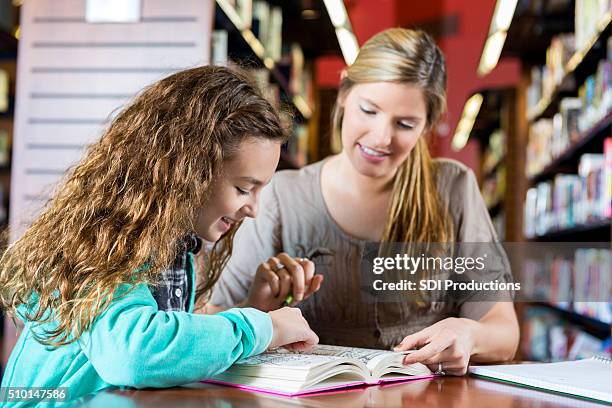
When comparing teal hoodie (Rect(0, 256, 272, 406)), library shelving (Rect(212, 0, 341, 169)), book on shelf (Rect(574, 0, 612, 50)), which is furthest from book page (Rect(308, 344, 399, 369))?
book on shelf (Rect(574, 0, 612, 50))

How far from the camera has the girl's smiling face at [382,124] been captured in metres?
1.76

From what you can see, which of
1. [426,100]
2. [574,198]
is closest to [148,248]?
[426,100]

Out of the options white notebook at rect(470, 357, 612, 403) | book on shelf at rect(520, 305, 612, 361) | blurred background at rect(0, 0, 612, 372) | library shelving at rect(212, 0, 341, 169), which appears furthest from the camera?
book on shelf at rect(520, 305, 612, 361)

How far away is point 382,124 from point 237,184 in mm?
527

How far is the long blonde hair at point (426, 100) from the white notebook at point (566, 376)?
0.51m

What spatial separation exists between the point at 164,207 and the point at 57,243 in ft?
0.60

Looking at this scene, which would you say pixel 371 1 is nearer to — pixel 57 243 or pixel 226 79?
pixel 226 79

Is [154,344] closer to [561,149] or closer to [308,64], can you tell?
[308,64]

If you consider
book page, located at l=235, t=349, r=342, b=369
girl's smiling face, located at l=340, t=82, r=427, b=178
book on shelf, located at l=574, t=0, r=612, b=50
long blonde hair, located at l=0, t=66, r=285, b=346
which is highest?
book on shelf, located at l=574, t=0, r=612, b=50

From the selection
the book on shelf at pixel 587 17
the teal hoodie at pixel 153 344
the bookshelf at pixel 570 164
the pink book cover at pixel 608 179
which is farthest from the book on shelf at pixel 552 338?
the teal hoodie at pixel 153 344

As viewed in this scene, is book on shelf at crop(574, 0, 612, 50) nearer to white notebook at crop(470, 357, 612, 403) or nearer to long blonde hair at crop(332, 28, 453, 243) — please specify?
long blonde hair at crop(332, 28, 453, 243)

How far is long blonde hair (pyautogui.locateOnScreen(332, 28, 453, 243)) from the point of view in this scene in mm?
1767

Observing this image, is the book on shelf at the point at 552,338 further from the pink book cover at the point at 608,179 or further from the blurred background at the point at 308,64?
the pink book cover at the point at 608,179

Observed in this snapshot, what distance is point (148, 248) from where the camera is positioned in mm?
1208
